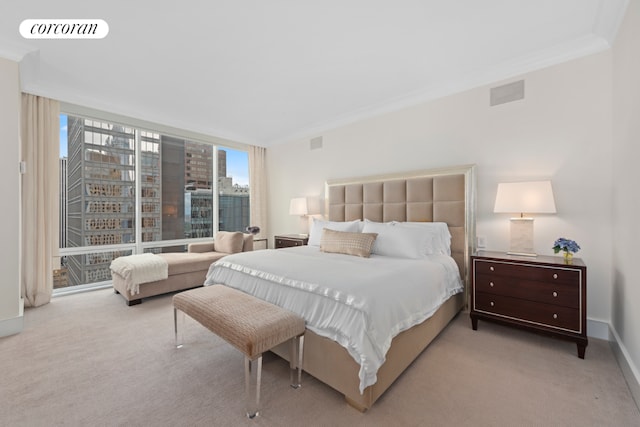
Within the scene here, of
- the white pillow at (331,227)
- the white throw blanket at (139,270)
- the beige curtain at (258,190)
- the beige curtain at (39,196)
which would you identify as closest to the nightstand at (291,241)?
the white pillow at (331,227)

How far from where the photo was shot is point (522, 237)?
2600 mm

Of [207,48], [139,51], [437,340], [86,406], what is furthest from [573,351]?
[139,51]

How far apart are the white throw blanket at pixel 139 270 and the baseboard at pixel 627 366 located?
445 centimetres

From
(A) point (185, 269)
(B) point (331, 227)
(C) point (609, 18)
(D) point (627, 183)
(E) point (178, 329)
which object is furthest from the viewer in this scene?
(A) point (185, 269)

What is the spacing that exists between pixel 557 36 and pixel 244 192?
519 cm

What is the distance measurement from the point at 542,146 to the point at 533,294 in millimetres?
1463

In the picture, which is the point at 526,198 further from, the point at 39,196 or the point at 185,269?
the point at 39,196

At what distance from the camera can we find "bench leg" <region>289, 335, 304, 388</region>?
179cm

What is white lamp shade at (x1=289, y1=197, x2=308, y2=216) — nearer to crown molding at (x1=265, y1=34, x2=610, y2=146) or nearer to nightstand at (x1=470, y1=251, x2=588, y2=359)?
crown molding at (x1=265, y1=34, x2=610, y2=146)

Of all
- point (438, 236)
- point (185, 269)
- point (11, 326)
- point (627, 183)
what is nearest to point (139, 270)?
point (185, 269)

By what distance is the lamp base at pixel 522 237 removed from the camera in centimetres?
257

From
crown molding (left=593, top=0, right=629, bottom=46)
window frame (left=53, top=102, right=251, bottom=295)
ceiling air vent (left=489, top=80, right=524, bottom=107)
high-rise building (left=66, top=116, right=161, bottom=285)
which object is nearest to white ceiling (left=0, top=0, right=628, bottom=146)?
crown molding (left=593, top=0, right=629, bottom=46)

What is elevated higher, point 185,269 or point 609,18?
point 609,18

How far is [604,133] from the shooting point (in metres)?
2.37
